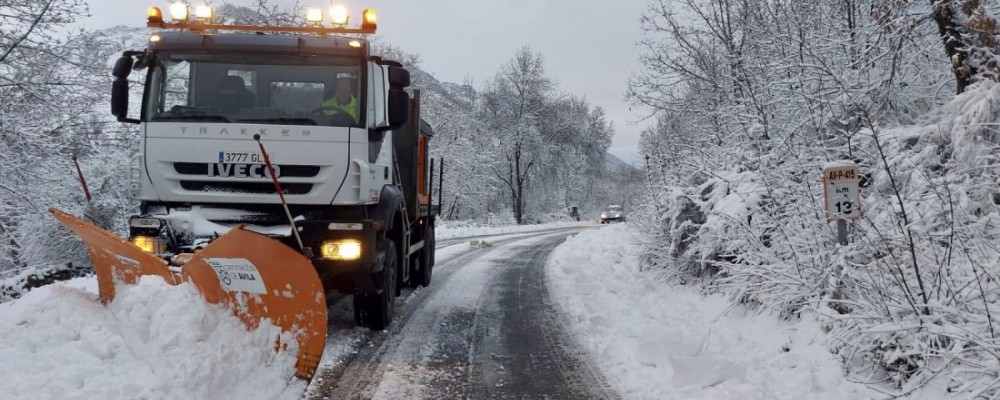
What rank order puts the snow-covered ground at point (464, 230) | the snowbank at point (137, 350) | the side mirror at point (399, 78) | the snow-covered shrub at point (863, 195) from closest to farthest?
the snowbank at point (137, 350) → the snow-covered shrub at point (863, 195) → the side mirror at point (399, 78) → the snow-covered ground at point (464, 230)

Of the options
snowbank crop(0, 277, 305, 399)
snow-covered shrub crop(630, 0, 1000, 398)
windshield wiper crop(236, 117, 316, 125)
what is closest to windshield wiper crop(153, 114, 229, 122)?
windshield wiper crop(236, 117, 316, 125)

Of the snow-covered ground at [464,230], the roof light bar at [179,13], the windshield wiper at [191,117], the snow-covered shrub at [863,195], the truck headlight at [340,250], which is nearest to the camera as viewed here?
the snow-covered shrub at [863,195]

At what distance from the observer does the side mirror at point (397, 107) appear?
6.05 metres

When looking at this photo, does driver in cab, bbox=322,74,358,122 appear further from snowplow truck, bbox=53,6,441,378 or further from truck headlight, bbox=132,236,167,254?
truck headlight, bbox=132,236,167,254

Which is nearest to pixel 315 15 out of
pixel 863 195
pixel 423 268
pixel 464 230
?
pixel 423 268

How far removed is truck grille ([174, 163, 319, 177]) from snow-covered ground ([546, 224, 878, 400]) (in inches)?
120

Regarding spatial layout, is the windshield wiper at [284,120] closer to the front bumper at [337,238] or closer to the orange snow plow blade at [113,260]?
the front bumper at [337,238]

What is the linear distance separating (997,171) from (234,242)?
17.0 feet

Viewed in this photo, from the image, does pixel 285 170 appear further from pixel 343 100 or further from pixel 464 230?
pixel 464 230

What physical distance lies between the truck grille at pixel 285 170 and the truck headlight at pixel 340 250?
2.16 feet

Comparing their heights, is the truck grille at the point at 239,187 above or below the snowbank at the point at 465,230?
above

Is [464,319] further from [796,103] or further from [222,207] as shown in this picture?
[796,103]

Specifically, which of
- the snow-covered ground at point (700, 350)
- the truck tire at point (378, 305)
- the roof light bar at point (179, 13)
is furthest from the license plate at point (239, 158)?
Result: the snow-covered ground at point (700, 350)

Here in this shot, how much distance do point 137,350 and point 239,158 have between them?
6.89ft
